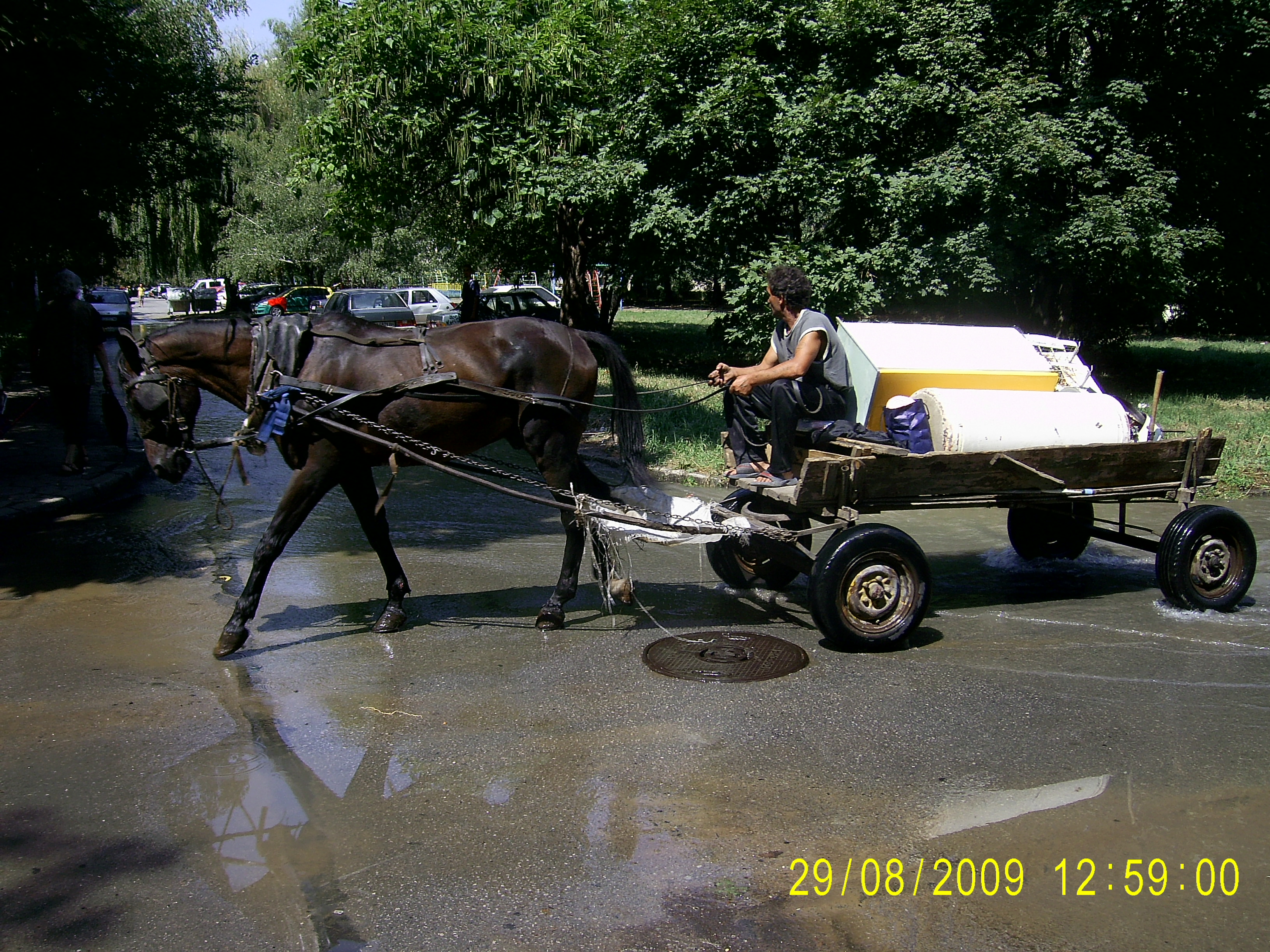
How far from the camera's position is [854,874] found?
377 cm

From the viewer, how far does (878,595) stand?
6004 mm

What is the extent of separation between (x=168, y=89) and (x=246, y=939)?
49.7 feet

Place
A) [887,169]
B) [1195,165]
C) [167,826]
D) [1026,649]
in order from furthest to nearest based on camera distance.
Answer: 1. [1195,165]
2. [887,169]
3. [1026,649]
4. [167,826]

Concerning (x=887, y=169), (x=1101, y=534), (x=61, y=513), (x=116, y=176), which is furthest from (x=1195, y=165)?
(x=61, y=513)

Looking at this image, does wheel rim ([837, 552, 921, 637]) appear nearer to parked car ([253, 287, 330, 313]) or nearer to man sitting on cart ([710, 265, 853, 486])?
man sitting on cart ([710, 265, 853, 486])

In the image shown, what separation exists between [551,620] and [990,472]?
2916mm

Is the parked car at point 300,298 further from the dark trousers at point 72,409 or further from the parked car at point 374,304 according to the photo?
the dark trousers at point 72,409

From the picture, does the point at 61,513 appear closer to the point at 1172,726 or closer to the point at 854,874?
the point at 854,874

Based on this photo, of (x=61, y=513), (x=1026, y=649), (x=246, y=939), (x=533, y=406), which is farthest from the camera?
(x=61, y=513)

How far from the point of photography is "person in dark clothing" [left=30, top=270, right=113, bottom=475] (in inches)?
416

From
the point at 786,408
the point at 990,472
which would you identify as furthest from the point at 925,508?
the point at 786,408

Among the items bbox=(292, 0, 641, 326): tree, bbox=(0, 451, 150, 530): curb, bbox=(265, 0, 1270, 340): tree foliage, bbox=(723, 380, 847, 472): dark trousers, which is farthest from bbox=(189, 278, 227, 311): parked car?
bbox=(723, 380, 847, 472): dark trousers

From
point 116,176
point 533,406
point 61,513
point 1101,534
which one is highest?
point 116,176

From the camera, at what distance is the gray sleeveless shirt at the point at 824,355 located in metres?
6.38
